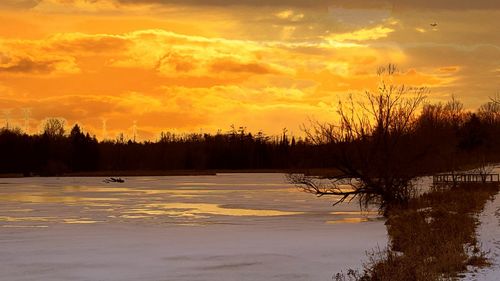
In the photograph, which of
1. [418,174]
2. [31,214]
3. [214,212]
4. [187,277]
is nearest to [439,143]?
[418,174]

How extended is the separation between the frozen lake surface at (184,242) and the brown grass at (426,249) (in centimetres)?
67

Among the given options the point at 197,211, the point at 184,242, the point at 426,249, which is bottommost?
the point at 184,242

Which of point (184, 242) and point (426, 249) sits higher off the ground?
point (426, 249)

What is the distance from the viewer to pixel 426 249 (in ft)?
53.0

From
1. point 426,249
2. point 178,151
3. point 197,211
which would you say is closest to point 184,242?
point 426,249

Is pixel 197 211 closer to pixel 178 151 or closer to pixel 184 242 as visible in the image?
pixel 184 242

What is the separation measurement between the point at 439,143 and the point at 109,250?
62.4 ft

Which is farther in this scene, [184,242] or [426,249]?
[184,242]

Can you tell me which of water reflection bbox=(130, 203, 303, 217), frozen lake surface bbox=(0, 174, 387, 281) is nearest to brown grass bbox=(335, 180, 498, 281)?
frozen lake surface bbox=(0, 174, 387, 281)

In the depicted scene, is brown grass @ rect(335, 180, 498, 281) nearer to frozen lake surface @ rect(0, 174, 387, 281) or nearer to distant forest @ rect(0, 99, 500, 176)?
frozen lake surface @ rect(0, 174, 387, 281)

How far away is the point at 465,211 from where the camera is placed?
26.8 metres

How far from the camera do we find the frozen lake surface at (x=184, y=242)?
49.8 feet

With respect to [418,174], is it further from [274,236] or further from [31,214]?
[31,214]

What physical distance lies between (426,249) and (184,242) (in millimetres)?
7388
